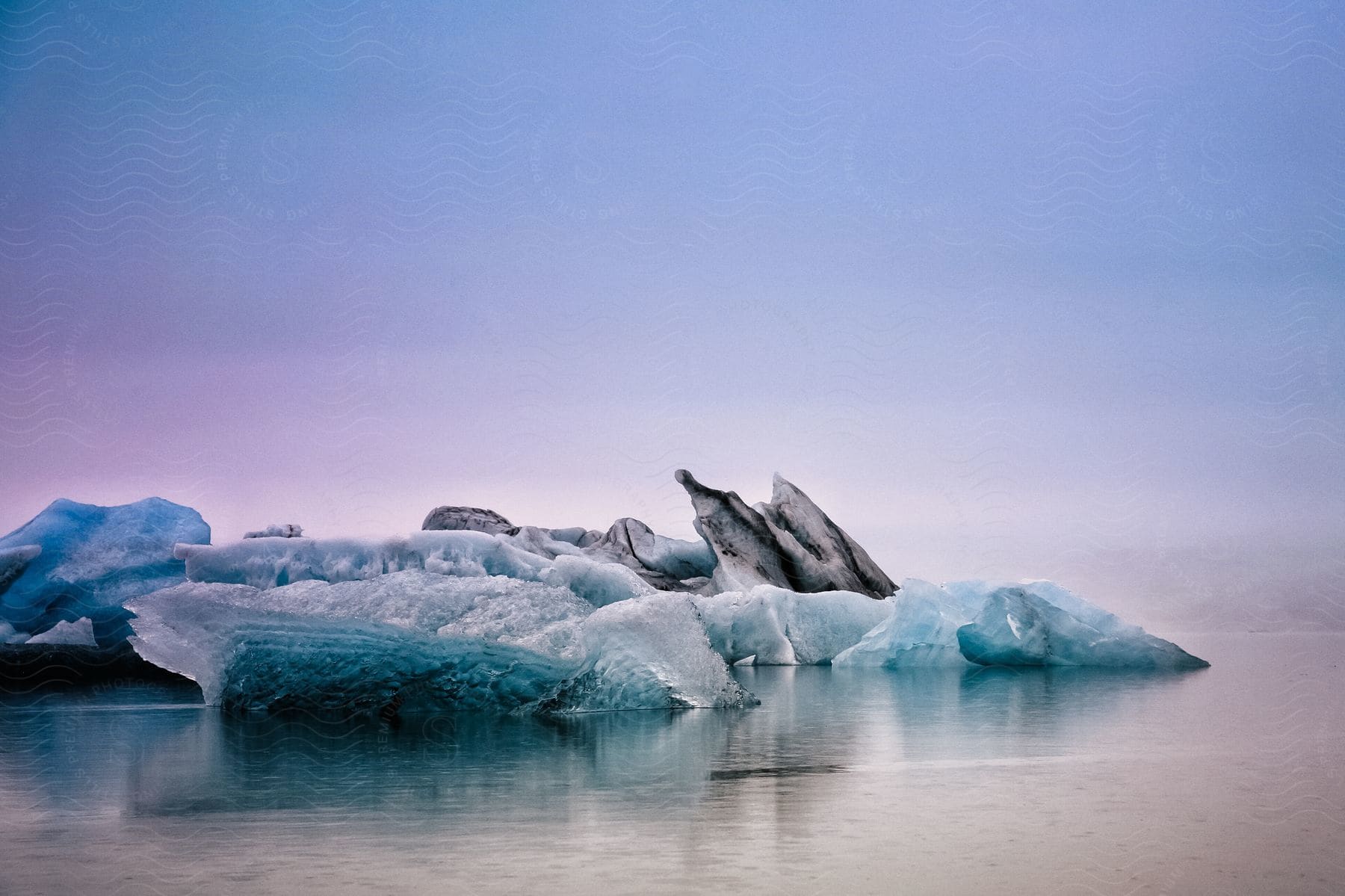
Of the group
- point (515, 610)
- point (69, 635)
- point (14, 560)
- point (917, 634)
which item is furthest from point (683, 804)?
point (14, 560)

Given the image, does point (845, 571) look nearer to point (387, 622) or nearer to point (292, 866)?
point (387, 622)

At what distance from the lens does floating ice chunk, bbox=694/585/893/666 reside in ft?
41.6

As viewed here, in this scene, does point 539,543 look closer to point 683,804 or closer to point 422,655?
point 422,655

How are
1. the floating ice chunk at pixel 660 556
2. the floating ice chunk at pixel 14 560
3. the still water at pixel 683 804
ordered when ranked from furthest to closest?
1. the floating ice chunk at pixel 660 556
2. the floating ice chunk at pixel 14 560
3. the still water at pixel 683 804

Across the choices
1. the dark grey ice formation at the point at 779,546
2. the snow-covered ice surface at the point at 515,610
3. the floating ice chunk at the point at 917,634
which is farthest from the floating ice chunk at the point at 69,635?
the floating ice chunk at the point at 917,634

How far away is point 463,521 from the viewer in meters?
17.1

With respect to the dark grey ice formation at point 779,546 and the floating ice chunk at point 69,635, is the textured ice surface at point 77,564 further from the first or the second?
the dark grey ice formation at point 779,546

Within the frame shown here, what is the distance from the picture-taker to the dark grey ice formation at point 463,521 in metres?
17.0

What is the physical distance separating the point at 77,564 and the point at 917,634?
8391 millimetres

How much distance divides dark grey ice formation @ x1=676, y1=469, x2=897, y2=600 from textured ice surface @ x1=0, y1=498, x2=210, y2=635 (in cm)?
577

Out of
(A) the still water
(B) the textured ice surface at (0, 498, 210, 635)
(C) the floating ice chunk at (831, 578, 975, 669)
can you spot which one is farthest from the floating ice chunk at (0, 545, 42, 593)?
(C) the floating ice chunk at (831, 578, 975, 669)

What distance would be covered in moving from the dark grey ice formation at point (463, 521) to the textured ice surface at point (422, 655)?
32.0ft

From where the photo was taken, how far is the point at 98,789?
Result: 3.91m

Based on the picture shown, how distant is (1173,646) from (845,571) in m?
4.65
